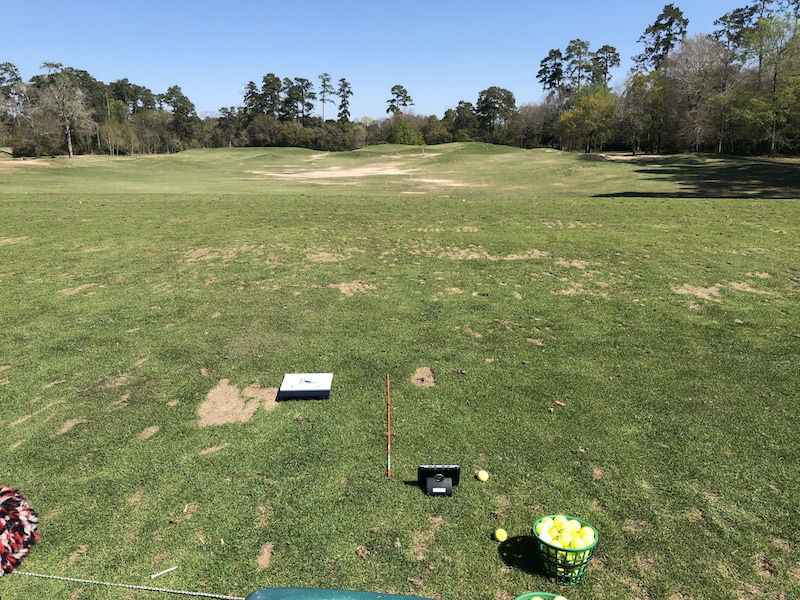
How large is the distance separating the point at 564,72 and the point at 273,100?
62.3 meters

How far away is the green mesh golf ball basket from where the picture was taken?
4090 millimetres

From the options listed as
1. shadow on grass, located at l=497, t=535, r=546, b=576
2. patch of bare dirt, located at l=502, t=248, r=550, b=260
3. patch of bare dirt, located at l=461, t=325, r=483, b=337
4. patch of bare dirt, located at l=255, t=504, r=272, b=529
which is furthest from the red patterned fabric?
patch of bare dirt, located at l=502, t=248, r=550, b=260

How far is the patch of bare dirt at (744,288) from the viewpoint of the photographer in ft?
38.4

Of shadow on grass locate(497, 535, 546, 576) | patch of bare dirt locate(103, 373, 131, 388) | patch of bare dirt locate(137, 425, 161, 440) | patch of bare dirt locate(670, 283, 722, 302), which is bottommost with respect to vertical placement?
shadow on grass locate(497, 535, 546, 576)

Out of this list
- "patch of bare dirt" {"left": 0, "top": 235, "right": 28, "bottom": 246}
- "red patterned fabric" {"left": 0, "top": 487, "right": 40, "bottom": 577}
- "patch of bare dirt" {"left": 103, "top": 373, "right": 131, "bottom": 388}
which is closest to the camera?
"red patterned fabric" {"left": 0, "top": 487, "right": 40, "bottom": 577}

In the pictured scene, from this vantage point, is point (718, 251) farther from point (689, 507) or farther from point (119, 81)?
point (119, 81)

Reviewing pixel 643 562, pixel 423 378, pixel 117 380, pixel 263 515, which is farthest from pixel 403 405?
pixel 117 380

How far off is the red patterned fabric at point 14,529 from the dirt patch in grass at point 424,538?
140 inches

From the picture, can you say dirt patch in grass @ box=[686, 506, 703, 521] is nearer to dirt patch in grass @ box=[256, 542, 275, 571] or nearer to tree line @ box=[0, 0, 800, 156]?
dirt patch in grass @ box=[256, 542, 275, 571]

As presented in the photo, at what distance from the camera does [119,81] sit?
111250 mm

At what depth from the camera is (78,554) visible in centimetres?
460

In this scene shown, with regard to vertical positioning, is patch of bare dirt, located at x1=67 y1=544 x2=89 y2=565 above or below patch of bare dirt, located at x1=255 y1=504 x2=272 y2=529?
below

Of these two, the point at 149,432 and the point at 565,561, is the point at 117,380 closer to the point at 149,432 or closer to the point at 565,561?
the point at 149,432

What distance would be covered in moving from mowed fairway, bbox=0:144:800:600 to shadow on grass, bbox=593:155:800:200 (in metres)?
10.6
